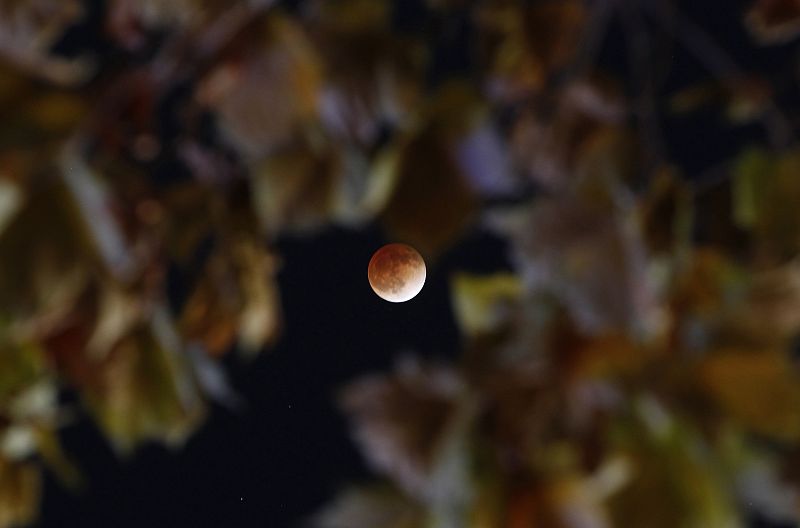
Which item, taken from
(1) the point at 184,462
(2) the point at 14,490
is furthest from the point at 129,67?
(1) the point at 184,462

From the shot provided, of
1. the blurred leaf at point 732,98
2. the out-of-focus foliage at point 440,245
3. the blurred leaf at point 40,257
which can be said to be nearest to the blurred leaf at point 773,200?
the out-of-focus foliage at point 440,245

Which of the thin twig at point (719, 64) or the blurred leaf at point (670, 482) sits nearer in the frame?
the blurred leaf at point (670, 482)

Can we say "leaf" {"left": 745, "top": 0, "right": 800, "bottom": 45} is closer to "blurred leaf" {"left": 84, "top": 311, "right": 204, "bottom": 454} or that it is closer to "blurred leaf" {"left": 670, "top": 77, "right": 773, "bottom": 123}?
"blurred leaf" {"left": 670, "top": 77, "right": 773, "bottom": 123}

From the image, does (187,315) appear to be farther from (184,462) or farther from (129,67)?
(184,462)

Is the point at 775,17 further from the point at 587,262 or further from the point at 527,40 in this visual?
the point at 587,262

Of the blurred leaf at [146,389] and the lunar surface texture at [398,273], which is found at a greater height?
the blurred leaf at [146,389]

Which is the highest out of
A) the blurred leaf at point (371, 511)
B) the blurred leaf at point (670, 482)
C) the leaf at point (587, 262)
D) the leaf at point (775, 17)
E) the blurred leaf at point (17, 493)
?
the leaf at point (587, 262)

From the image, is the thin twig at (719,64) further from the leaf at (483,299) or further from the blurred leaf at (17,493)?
the blurred leaf at (17,493)

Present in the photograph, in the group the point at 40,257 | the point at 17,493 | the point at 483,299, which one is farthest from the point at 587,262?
the point at 17,493
